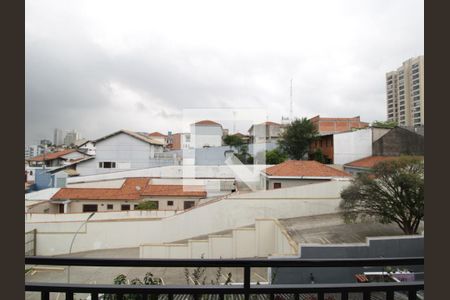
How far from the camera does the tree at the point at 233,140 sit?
23.0 ft

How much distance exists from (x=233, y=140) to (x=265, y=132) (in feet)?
5.55

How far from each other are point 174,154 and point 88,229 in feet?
9.62

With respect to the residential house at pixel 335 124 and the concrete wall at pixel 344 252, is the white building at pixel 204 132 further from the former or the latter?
the residential house at pixel 335 124

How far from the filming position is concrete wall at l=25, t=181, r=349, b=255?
23.1 ft

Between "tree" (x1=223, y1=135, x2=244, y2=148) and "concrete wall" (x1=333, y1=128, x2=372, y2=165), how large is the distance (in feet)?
13.5

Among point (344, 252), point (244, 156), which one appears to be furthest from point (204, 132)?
point (344, 252)

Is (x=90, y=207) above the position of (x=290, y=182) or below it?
below

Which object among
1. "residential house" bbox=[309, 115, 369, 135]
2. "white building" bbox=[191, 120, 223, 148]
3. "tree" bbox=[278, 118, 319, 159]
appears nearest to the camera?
"white building" bbox=[191, 120, 223, 148]

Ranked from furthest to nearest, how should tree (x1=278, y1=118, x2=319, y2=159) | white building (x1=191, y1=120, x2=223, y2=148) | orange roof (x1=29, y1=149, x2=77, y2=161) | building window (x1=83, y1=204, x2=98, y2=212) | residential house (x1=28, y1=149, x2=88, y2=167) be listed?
tree (x1=278, y1=118, x2=319, y2=159)
building window (x1=83, y1=204, x2=98, y2=212)
residential house (x1=28, y1=149, x2=88, y2=167)
white building (x1=191, y1=120, x2=223, y2=148)
orange roof (x1=29, y1=149, x2=77, y2=161)

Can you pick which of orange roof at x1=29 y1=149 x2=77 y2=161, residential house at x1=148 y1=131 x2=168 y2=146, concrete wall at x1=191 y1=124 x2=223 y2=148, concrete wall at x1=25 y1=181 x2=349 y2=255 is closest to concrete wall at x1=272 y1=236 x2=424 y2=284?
concrete wall at x1=25 y1=181 x2=349 y2=255

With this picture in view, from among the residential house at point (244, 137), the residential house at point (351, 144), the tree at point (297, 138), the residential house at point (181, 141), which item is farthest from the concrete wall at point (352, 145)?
the residential house at point (181, 141)

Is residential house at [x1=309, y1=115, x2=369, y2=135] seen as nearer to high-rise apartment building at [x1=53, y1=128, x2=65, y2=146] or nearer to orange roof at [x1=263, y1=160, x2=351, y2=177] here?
orange roof at [x1=263, y1=160, x2=351, y2=177]

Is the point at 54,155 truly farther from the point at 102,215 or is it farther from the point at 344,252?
the point at 344,252

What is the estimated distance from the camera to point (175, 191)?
8.19 meters
